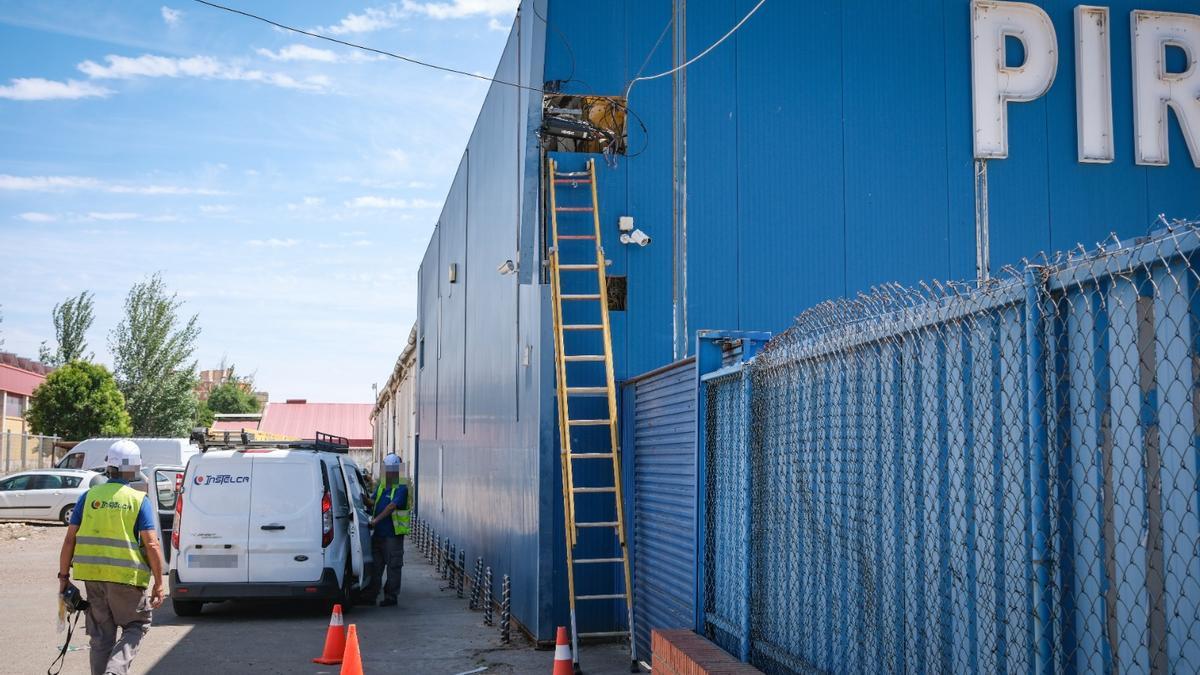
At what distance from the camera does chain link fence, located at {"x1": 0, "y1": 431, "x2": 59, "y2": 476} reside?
4459 cm

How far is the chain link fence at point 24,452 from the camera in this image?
146 ft

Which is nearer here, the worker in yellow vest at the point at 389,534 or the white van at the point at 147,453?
the worker in yellow vest at the point at 389,534

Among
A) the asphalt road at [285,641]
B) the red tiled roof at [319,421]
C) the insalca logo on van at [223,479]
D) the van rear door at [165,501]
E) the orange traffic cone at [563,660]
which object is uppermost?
the red tiled roof at [319,421]

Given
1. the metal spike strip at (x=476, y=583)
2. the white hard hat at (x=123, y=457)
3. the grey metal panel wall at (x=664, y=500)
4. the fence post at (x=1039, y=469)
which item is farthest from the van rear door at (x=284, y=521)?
the fence post at (x=1039, y=469)

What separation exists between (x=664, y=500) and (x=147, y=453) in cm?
A: 2849

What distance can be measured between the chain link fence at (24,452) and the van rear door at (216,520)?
106 feet

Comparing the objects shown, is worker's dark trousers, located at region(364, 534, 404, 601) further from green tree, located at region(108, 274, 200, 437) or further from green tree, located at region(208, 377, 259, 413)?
green tree, located at region(208, 377, 259, 413)

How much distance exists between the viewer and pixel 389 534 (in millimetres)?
16656

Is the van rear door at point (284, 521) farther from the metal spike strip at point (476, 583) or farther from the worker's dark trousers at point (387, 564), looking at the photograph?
the metal spike strip at point (476, 583)

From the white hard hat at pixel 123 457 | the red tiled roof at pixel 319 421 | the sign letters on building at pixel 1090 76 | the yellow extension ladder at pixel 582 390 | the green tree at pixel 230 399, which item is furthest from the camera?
the green tree at pixel 230 399

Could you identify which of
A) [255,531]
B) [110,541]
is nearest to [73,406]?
[255,531]

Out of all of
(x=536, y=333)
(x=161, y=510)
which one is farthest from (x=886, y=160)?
(x=161, y=510)

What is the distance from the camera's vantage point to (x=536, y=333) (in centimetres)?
1238

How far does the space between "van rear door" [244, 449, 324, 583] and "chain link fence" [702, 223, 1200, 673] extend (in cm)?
899
